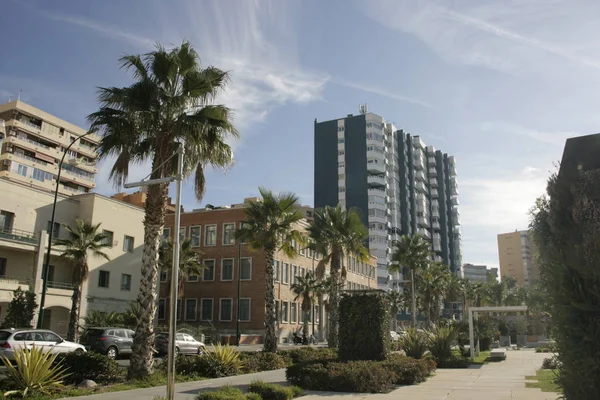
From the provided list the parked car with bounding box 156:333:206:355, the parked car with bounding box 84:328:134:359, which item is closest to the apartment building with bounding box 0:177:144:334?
the parked car with bounding box 84:328:134:359

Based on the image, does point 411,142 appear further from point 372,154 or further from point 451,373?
point 451,373

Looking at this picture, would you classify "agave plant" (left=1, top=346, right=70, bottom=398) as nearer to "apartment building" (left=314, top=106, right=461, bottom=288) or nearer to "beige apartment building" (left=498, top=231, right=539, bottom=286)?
"apartment building" (left=314, top=106, right=461, bottom=288)

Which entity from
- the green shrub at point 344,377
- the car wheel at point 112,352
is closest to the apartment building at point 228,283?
the car wheel at point 112,352

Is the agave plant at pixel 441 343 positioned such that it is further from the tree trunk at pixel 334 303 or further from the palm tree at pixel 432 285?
the palm tree at pixel 432 285

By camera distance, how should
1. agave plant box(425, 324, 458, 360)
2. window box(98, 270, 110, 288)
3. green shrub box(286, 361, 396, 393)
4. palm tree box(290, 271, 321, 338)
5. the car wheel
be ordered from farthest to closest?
1. palm tree box(290, 271, 321, 338)
2. window box(98, 270, 110, 288)
3. agave plant box(425, 324, 458, 360)
4. the car wheel
5. green shrub box(286, 361, 396, 393)

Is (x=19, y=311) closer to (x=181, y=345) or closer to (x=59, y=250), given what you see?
(x=59, y=250)

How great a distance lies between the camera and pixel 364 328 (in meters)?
18.8

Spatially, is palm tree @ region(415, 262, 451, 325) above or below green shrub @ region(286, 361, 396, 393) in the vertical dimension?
above

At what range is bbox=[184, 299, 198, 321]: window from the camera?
190ft

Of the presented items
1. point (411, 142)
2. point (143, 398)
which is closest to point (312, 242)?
point (143, 398)

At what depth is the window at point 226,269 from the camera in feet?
188

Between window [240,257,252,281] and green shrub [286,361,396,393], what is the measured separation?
40.9 metres

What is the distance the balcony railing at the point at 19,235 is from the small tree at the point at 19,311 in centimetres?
541

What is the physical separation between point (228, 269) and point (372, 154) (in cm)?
5217
